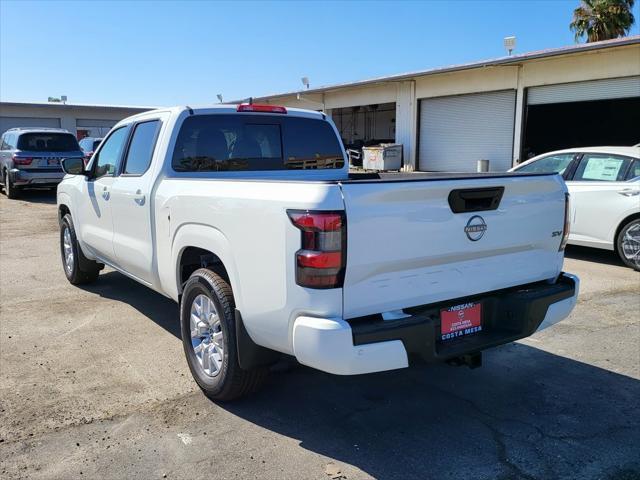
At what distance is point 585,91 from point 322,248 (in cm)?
1614

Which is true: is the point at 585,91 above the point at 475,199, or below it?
above

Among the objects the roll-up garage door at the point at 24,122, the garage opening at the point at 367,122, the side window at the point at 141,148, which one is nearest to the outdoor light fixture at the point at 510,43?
the garage opening at the point at 367,122

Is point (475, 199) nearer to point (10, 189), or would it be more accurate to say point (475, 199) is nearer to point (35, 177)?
point (35, 177)

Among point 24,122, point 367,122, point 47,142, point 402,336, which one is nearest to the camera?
point 402,336

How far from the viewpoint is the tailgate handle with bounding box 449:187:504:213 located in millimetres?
3330

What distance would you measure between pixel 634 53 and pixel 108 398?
51.3 ft

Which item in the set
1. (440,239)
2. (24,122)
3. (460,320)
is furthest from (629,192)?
(24,122)

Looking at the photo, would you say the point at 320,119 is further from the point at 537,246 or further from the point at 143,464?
the point at 143,464

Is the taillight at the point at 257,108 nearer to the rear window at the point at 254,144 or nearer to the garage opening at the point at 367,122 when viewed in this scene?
the rear window at the point at 254,144

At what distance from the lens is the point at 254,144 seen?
16.1ft

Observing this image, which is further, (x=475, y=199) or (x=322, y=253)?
(x=475, y=199)

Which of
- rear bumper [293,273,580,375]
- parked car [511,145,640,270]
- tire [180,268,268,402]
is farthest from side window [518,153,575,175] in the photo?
tire [180,268,268,402]

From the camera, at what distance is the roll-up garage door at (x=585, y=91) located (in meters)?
15.3

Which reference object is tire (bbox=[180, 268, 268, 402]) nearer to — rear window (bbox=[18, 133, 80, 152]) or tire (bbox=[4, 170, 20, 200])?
rear window (bbox=[18, 133, 80, 152])
